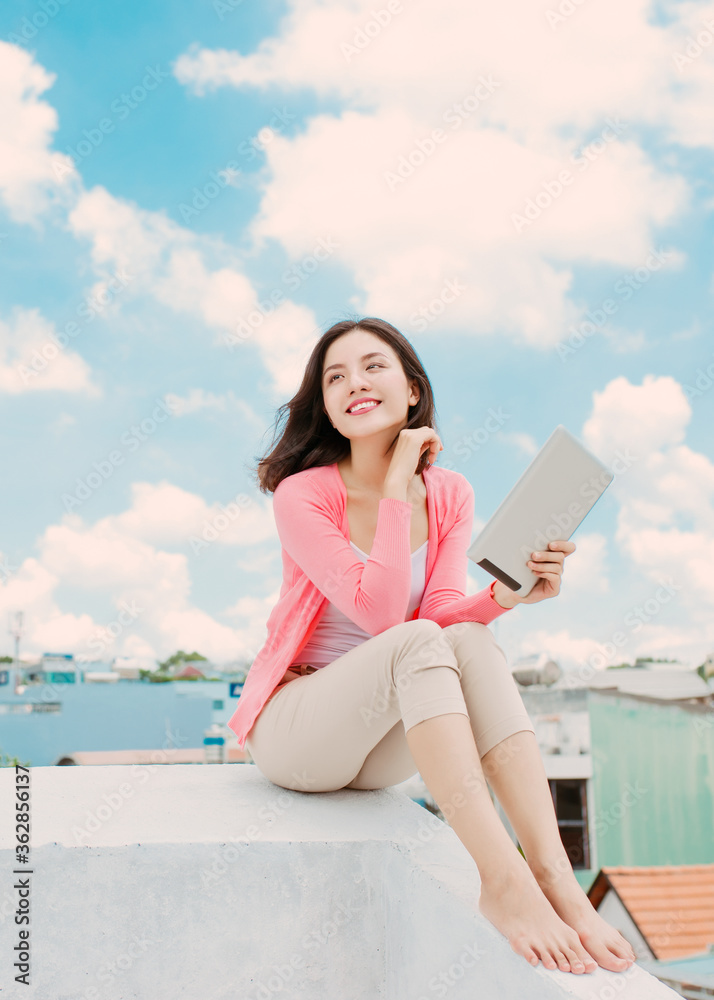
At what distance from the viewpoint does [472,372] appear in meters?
19.3

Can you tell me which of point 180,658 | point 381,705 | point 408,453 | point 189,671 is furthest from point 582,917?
point 180,658

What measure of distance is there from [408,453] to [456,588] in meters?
0.28

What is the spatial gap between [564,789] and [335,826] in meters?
8.61

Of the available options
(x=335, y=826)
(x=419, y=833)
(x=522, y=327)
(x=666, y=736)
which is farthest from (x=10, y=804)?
(x=522, y=327)

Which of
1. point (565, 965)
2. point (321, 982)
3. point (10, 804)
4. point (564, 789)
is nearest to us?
point (565, 965)

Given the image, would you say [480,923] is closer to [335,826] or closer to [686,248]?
[335,826]

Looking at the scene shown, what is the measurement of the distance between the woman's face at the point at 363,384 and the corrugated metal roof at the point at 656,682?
8498mm

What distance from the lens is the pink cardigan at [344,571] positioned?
4.56 feet

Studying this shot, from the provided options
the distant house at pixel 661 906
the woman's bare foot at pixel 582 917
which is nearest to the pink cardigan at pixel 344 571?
the woman's bare foot at pixel 582 917

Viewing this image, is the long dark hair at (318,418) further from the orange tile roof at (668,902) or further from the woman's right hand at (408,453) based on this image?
the orange tile roof at (668,902)

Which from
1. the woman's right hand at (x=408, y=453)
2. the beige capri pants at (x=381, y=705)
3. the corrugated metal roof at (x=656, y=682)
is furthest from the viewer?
the corrugated metal roof at (x=656, y=682)

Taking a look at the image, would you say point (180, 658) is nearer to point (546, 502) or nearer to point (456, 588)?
point (456, 588)

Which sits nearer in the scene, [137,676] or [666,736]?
[666,736]

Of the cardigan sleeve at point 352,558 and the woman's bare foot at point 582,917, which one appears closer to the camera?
the woman's bare foot at point 582,917
